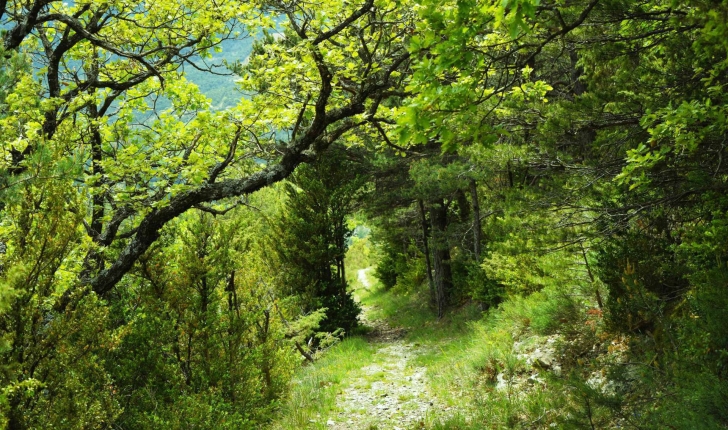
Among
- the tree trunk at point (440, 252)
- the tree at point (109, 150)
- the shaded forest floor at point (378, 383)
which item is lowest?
the shaded forest floor at point (378, 383)

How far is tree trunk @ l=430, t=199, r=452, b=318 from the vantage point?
45.6 ft

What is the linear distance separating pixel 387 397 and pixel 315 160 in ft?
14.2

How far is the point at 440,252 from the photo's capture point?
15.2 m

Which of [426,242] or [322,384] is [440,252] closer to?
[426,242]

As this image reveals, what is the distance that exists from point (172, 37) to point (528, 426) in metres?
7.58

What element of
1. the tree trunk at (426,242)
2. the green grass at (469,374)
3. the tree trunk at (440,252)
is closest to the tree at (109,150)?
the green grass at (469,374)

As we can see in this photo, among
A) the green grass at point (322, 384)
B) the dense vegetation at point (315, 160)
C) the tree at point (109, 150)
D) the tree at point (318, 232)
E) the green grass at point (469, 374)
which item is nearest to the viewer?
the dense vegetation at point (315, 160)

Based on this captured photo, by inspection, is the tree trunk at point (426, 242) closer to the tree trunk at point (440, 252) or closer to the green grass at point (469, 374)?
the tree trunk at point (440, 252)

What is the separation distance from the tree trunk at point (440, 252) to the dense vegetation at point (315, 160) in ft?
14.1

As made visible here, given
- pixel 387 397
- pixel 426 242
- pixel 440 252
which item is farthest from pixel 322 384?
pixel 426 242

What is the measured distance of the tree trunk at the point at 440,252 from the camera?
13891 millimetres

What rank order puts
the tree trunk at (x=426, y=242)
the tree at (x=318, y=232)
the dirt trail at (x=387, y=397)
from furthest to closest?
the tree trunk at (x=426, y=242), the tree at (x=318, y=232), the dirt trail at (x=387, y=397)

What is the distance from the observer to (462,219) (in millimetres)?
15680

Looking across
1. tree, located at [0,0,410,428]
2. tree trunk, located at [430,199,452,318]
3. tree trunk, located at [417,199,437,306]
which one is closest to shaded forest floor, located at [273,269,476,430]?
tree trunk, located at [430,199,452,318]
